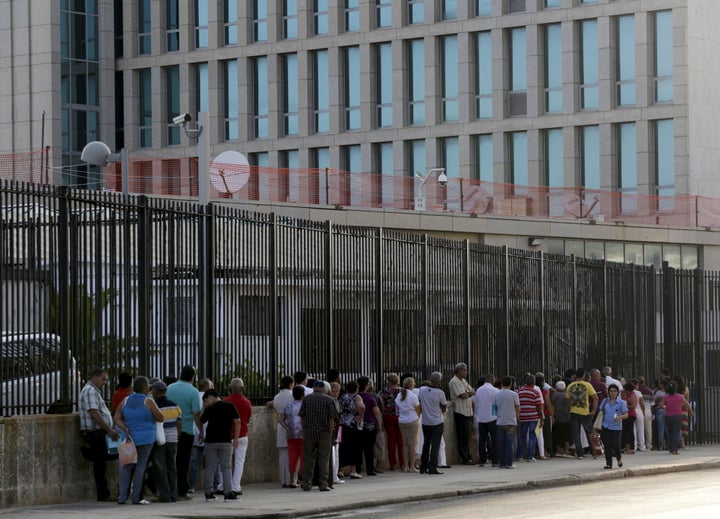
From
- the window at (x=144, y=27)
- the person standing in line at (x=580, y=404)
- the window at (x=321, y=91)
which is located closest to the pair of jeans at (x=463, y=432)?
the person standing in line at (x=580, y=404)

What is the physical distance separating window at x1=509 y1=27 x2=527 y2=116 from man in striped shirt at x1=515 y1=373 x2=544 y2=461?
3169 cm

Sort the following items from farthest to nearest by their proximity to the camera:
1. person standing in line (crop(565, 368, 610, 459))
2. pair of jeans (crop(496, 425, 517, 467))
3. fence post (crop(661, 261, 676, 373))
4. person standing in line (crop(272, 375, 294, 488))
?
fence post (crop(661, 261, 676, 373)), person standing in line (crop(565, 368, 610, 459)), pair of jeans (crop(496, 425, 517, 467)), person standing in line (crop(272, 375, 294, 488))

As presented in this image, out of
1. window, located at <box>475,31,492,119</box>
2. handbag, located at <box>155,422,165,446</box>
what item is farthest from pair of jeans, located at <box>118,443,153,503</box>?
window, located at <box>475,31,492,119</box>

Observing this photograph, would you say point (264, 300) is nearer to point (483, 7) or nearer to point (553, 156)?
point (553, 156)

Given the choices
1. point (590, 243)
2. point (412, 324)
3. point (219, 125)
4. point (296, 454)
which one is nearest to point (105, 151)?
point (412, 324)

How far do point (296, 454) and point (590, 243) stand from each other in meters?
29.2

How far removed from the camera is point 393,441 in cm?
2611

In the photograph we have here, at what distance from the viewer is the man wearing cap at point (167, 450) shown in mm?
19797

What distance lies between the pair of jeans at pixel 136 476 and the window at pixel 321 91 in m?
44.6

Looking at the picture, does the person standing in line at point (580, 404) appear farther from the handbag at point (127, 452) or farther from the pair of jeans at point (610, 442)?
the handbag at point (127, 452)

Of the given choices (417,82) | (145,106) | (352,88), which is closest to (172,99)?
(145,106)

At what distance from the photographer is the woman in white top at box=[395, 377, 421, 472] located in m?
25.5

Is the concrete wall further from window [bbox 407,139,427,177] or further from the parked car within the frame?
window [bbox 407,139,427,177]

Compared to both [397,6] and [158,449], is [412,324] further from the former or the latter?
[397,6]
